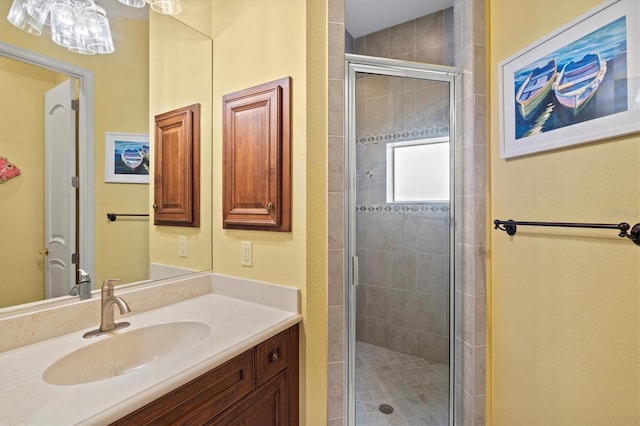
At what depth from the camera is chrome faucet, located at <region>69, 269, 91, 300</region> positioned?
3.48 feet

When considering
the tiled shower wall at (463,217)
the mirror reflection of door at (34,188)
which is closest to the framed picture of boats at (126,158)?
the mirror reflection of door at (34,188)

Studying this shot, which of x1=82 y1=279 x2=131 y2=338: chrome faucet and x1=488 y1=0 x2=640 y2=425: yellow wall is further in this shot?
x1=82 y1=279 x2=131 y2=338: chrome faucet

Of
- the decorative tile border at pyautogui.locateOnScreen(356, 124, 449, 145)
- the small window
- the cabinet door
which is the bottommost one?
the cabinet door

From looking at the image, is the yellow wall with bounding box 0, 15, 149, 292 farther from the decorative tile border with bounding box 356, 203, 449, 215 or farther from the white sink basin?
the decorative tile border with bounding box 356, 203, 449, 215

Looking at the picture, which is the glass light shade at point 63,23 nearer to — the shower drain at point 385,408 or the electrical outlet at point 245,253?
the electrical outlet at point 245,253

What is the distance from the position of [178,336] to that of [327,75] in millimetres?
1291

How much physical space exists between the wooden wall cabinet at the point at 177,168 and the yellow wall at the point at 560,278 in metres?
1.57

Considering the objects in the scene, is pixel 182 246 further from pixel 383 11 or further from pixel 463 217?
pixel 383 11

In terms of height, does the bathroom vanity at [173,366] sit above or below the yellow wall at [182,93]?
below

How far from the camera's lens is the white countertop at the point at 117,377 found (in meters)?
0.62

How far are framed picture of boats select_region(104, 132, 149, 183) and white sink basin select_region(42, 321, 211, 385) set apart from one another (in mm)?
654

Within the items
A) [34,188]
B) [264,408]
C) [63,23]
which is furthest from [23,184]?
[264,408]

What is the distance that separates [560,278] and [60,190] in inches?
77.2

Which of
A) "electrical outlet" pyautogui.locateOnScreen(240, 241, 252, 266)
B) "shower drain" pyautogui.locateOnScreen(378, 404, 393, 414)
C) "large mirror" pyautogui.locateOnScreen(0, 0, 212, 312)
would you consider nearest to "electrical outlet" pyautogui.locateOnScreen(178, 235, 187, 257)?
"large mirror" pyautogui.locateOnScreen(0, 0, 212, 312)
